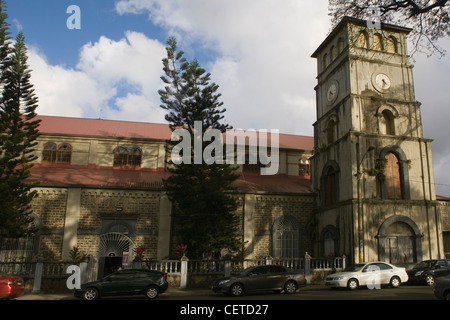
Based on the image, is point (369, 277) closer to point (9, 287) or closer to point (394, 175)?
point (394, 175)

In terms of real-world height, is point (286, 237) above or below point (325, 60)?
below

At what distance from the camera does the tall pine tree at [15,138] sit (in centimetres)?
1811

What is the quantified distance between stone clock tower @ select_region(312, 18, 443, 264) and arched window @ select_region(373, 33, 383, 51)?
6 cm

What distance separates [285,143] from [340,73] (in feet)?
24.9

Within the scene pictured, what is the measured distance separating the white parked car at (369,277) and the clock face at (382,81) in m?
10.7

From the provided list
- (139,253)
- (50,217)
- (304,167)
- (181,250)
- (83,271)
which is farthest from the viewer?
(304,167)

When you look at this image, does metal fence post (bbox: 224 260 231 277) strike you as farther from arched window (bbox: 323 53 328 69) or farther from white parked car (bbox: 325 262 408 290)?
arched window (bbox: 323 53 328 69)

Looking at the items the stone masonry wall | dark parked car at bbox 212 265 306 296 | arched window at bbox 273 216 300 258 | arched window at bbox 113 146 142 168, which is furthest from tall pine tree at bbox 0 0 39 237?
arched window at bbox 273 216 300 258

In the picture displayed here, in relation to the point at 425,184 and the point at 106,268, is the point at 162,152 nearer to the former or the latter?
the point at 106,268

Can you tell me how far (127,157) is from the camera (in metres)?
25.1

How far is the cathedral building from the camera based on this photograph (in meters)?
19.5

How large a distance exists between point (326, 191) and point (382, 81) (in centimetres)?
718

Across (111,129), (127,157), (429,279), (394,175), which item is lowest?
(429,279)

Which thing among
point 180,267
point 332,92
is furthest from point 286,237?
point 332,92
